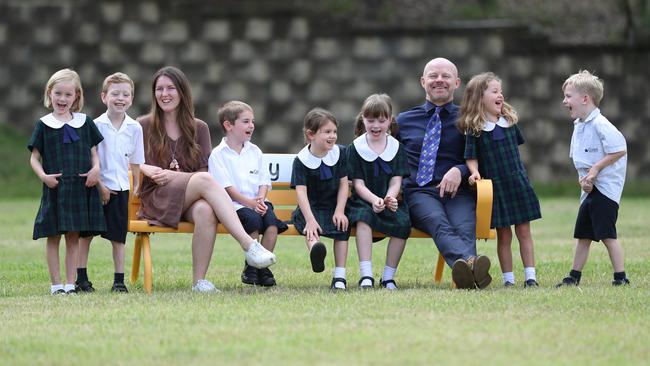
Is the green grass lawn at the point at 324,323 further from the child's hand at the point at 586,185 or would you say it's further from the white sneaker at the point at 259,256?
the child's hand at the point at 586,185

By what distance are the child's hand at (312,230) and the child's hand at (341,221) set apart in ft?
0.37

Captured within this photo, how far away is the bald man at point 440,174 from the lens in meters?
8.53

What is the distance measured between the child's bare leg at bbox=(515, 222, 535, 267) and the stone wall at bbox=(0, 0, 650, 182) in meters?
10.2

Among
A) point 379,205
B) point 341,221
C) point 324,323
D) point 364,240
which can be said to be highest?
point 379,205

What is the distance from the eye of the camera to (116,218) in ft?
28.4

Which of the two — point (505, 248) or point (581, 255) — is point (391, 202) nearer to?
point (505, 248)

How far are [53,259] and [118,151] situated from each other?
2.73ft

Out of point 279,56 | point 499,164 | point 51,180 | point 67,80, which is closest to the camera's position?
point 51,180

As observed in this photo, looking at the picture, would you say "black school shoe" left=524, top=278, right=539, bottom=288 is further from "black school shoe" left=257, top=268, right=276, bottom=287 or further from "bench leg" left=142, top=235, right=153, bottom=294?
"bench leg" left=142, top=235, right=153, bottom=294

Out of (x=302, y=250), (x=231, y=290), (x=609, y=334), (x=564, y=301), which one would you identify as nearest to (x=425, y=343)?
(x=609, y=334)

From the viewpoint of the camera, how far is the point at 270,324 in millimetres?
6688

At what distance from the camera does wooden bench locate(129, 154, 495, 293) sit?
8523 millimetres

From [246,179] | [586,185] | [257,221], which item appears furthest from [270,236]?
[586,185]

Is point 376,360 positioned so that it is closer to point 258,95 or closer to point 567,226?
point 567,226
